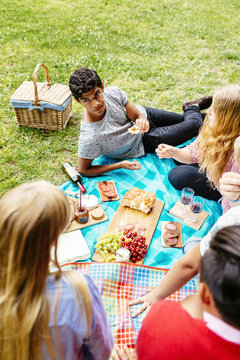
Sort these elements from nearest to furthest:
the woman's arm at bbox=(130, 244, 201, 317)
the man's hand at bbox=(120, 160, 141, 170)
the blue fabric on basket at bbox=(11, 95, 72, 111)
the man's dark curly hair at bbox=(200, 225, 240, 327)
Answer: the man's dark curly hair at bbox=(200, 225, 240, 327) → the woman's arm at bbox=(130, 244, 201, 317) → the man's hand at bbox=(120, 160, 141, 170) → the blue fabric on basket at bbox=(11, 95, 72, 111)

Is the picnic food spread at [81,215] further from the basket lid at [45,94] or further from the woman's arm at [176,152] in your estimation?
the basket lid at [45,94]

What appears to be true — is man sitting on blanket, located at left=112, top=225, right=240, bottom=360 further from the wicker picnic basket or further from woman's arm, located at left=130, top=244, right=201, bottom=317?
the wicker picnic basket

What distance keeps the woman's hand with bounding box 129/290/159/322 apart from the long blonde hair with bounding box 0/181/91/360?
1.16 m

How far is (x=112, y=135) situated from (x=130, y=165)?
47 centimetres

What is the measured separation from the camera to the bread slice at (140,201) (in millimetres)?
3328

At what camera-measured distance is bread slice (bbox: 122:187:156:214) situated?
3.33 meters

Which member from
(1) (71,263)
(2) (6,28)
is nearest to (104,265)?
(1) (71,263)

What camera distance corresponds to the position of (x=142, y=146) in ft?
13.9

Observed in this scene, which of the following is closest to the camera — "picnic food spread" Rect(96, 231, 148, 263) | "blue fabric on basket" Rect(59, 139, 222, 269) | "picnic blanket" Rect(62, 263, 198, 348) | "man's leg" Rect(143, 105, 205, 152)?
"picnic blanket" Rect(62, 263, 198, 348)

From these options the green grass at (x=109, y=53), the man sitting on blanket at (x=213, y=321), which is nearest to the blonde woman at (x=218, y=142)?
the man sitting on blanket at (x=213, y=321)

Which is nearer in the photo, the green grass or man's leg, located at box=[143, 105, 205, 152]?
man's leg, located at box=[143, 105, 205, 152]

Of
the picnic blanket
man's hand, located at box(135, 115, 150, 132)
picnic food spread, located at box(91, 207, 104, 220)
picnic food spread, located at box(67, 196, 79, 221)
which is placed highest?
man's hand, located at box(135, 115, 150, 132)

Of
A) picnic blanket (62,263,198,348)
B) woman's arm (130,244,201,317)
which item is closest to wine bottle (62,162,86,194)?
picnic blanket (62,263,198,348)

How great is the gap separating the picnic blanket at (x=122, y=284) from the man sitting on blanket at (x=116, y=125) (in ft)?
4.57
